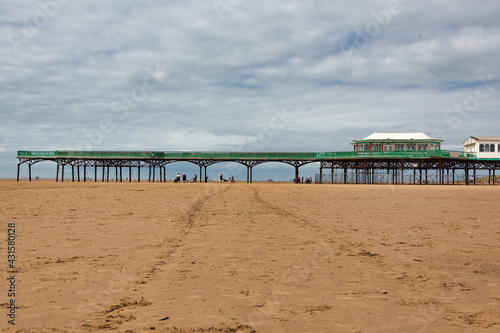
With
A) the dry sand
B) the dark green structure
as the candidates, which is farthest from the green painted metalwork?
the dry sand

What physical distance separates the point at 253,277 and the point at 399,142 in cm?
6029

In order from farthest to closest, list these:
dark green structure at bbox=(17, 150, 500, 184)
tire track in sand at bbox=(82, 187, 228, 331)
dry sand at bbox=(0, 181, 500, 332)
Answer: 1. dark green structure at bbox=(17, 150, 500, 184)
2. dry sand at bbox=(0, 181, 500, 332)
3. tire track in sand at bbox=(82, 187, 228, 331)

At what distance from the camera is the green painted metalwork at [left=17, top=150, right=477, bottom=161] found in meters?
54.5

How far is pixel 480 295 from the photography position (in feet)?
17.6

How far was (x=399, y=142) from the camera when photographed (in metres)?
61.6

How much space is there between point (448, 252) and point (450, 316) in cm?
400

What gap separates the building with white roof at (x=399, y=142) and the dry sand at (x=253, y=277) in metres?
51.7

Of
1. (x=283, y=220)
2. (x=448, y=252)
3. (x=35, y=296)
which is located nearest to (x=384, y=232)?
(x=448, y=252)

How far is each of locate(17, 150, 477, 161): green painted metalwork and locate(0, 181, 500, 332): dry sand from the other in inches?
1773

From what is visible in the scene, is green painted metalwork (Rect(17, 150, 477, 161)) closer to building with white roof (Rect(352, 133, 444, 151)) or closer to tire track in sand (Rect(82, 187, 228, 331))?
building with white roof (Rect(352, 133, 444, 151))

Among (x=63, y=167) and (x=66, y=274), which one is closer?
(x=66, y=274)

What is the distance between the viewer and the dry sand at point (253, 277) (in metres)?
4.45

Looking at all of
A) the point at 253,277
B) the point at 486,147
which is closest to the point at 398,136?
the point at 486,147

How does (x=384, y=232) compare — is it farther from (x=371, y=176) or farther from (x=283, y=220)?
(x=371, y=176)
